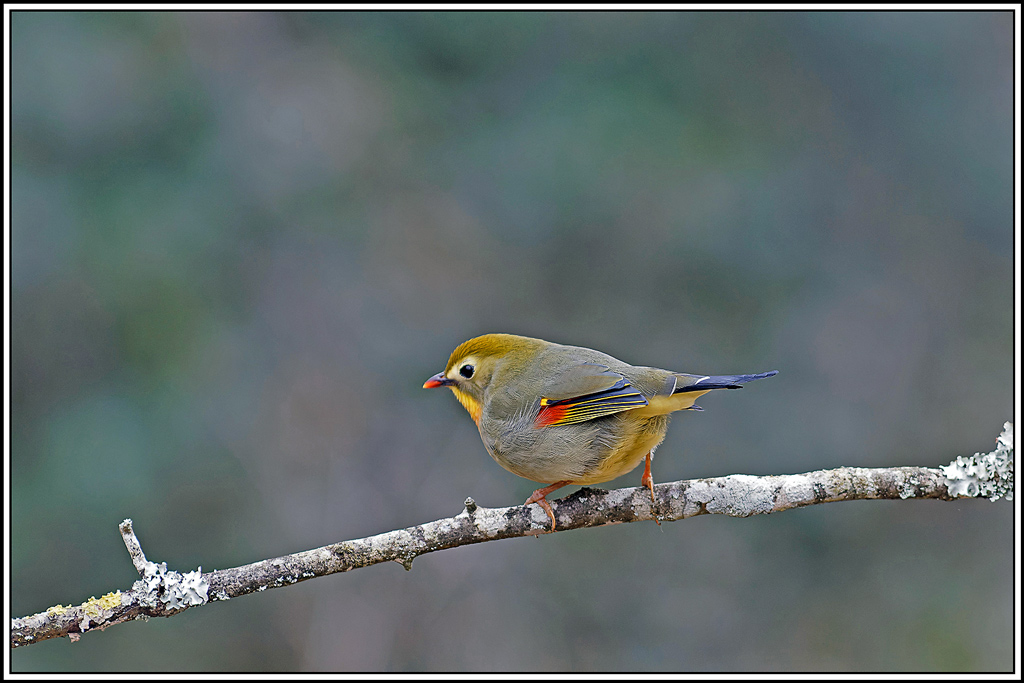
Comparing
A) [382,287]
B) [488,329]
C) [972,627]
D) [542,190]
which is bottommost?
[972,627]

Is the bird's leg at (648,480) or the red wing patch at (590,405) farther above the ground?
the red wing patch at (590,405)

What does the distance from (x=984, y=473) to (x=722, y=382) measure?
3.38ft

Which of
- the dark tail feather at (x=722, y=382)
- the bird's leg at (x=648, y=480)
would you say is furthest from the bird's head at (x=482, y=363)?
the dark tail feather at (x=722, y=382)

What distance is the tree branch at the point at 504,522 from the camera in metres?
2.90

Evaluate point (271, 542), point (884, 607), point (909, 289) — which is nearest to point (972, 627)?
point (884, 607)

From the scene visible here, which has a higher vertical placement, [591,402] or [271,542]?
[591,402]

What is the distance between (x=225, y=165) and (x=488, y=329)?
2923 millimetres

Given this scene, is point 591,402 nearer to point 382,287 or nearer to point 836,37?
point 382,287

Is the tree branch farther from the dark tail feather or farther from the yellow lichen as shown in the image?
the dark tail feather

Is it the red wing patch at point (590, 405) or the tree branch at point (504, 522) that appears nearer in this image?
the tree branch at point (504, 522)

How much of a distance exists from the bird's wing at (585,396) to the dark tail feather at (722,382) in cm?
20

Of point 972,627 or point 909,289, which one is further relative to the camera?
point 909,289

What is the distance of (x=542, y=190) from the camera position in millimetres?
7770

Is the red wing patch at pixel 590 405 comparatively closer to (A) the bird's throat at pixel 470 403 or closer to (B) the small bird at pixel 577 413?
(B) the small bird at pixel 577 413
